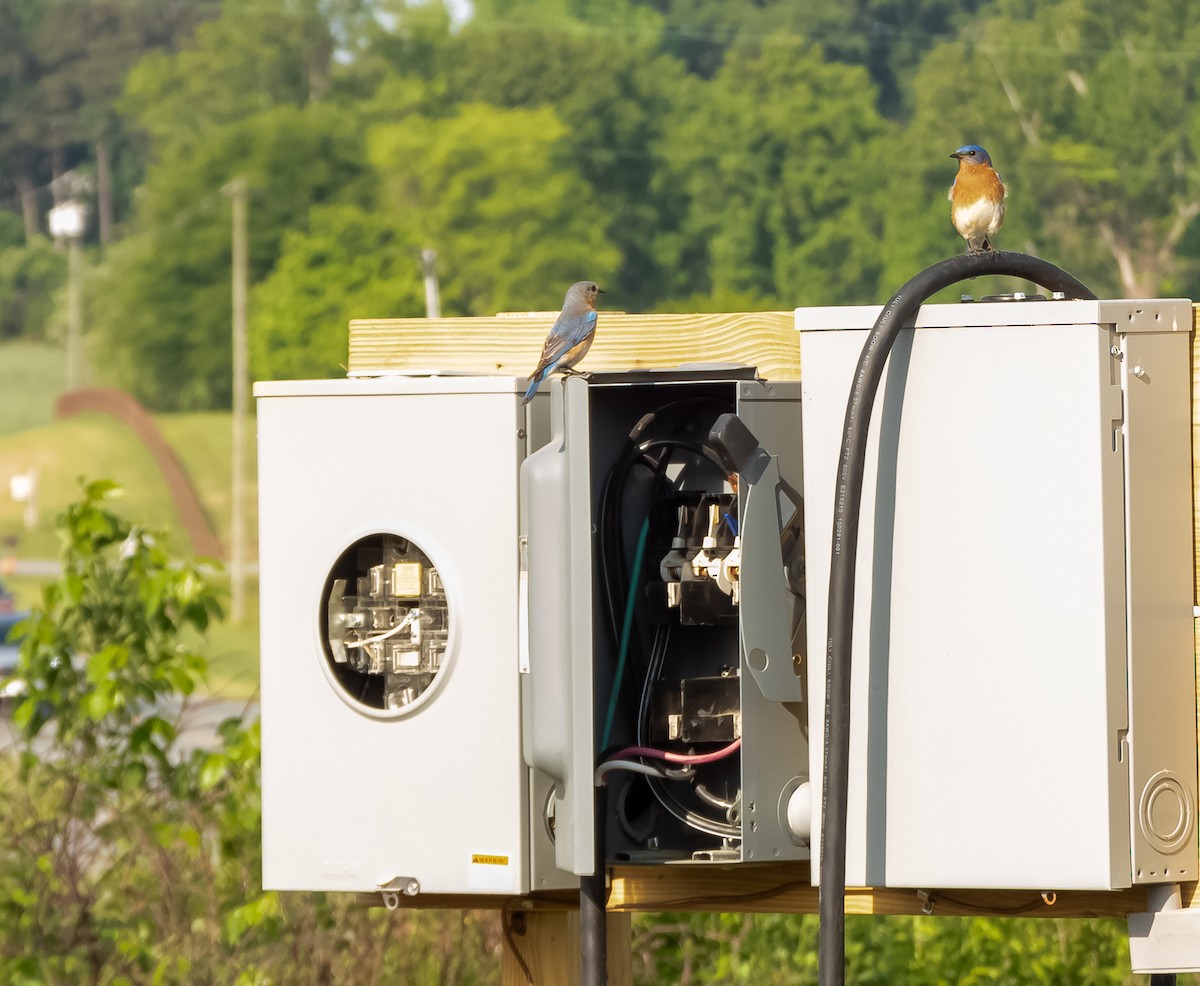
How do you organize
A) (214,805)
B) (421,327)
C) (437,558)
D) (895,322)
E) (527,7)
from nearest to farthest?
(895,322) → (437,558) → (421,327) → (214,805) → (527,7)

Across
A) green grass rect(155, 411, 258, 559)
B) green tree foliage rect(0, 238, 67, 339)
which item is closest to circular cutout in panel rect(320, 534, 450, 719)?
green grass rect(155, 411, 258, 559)

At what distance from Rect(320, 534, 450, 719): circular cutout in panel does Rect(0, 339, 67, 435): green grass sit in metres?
17.8

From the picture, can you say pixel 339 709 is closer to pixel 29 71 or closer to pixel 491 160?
pixel 491 160

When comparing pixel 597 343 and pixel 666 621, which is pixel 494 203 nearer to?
pixel 597 343

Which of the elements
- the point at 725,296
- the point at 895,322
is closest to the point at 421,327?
the point at 895,322

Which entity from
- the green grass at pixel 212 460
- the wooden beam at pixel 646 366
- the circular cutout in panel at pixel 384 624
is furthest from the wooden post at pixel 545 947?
the green grass at pixel 212 460

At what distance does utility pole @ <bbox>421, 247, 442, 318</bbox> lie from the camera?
1862 centimetres

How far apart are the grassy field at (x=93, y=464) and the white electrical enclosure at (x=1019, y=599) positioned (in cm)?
1656

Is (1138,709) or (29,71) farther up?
(29,71)

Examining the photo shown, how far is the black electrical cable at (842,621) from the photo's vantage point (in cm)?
Answer: 230

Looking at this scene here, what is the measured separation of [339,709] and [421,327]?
0.72 m

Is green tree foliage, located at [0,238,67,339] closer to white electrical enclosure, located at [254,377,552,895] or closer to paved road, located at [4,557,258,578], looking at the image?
paved road, located at [4,557,258,578]

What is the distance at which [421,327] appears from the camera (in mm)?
3168

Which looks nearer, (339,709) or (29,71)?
(339,709)
